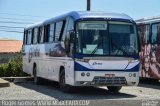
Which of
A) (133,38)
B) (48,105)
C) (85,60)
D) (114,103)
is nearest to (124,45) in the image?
(133,38)

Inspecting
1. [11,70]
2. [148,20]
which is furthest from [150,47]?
[11,70]

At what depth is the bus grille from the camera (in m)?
16.9

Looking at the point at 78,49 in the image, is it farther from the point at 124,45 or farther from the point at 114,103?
the point at 114,103

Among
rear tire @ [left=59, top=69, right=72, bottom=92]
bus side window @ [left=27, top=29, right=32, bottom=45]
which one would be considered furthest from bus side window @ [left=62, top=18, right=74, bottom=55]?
bus side window @ [left=27, top=29, right=32, bottom=45]

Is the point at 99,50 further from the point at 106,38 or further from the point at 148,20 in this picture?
the point at 148,20

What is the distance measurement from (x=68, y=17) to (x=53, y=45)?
209 centimetres

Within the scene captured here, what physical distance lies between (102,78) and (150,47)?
632 centimetres

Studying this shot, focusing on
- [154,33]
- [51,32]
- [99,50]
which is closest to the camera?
[99,50]

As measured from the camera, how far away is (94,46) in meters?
17.0

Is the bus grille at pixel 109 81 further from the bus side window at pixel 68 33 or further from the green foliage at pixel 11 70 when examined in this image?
the green foliage at pixel 11 70

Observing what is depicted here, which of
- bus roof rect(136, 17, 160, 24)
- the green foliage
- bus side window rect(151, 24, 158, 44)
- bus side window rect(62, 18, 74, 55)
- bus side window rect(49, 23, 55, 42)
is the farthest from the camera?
the green foliage

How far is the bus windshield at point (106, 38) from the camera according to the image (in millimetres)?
16953

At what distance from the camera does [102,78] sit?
1695 cm

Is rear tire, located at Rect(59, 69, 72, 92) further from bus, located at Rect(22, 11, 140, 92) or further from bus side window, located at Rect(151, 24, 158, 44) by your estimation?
bus side window, located at Rect(151, 24, 158, 44)
